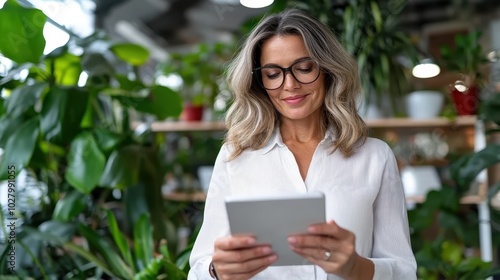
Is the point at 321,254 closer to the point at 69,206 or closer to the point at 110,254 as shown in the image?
the point at 110,254

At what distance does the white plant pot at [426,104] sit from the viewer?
300 cm

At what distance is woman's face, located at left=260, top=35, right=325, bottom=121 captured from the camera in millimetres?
1159

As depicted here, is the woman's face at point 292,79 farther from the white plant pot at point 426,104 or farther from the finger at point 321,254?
the white plant pot at point 426,104

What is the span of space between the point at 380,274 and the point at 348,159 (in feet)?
0.79

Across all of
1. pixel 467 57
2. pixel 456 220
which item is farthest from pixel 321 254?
pixel 467 57

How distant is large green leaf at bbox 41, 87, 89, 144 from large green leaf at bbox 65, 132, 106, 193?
0.20 ft

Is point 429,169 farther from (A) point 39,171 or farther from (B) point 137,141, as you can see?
(A) point 39,171

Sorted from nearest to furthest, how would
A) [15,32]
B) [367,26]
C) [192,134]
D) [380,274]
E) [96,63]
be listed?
[380,274] < [15,32] < [96,63] < [367,26] < [192,134]

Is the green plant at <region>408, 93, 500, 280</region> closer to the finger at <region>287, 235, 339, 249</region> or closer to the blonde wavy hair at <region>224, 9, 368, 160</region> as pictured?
the blonde wavy hair at <region>224, 9, 368, 160</region>

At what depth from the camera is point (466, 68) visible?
298 centimetres

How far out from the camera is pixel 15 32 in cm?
194

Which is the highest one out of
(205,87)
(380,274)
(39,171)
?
(205,87)

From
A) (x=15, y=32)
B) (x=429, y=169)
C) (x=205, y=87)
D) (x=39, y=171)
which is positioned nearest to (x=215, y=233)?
(x=15, y=32)

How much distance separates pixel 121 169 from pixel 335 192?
4.13ft
